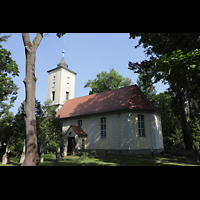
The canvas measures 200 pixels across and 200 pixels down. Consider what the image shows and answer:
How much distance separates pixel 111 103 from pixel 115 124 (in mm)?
3558

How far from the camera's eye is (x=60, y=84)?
3503cm

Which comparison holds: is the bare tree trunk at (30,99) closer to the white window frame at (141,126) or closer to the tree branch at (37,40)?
the tree branch at (37,40)

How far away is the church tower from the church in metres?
8.20

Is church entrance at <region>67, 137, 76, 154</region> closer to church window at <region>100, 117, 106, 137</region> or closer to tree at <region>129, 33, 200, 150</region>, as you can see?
church window at <region>100, 117, 106, 137</region>

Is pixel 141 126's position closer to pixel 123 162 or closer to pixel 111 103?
pixel 111 103

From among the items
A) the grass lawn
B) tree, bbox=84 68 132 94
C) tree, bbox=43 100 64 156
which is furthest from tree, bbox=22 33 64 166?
tree, bbox=84 68 132 94

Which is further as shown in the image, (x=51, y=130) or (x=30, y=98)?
(x=51, y=130)

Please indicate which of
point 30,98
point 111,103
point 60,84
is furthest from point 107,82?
point 30,98

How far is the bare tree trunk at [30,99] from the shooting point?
22.5ft

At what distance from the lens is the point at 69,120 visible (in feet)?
87.4
